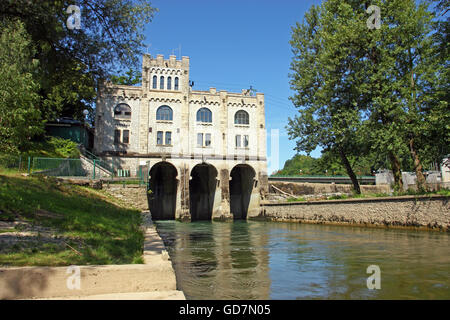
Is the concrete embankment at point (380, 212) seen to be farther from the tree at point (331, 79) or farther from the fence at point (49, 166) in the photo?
the fence at point (49, 166)

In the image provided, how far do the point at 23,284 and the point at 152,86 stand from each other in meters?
37.5

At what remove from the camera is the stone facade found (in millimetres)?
38344

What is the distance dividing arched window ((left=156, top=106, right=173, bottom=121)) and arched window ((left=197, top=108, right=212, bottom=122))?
11.9ft

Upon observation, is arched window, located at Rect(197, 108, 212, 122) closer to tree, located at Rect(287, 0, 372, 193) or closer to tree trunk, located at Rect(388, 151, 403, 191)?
tree, located at Rect(287, 0, 372, 193)

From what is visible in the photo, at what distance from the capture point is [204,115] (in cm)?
4100

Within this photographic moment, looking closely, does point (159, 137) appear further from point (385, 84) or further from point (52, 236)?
point (52, 236)

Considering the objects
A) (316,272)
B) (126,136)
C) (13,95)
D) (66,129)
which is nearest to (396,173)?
(316,272)

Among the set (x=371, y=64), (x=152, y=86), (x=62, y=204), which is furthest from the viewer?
(x=152, y=86)

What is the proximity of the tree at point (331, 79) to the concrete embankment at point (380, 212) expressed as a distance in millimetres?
4056

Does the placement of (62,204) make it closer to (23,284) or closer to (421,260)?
(23,284)

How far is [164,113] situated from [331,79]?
22.0 metres

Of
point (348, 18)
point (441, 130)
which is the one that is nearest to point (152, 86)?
point (348, 18)
